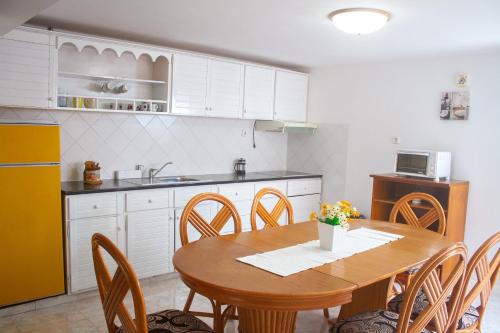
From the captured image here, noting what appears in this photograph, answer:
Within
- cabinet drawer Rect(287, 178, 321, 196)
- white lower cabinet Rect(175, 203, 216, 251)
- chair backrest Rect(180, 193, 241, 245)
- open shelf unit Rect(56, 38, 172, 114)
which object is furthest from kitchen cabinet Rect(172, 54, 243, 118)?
chair backrest Rect(180, 193, 241, 245)

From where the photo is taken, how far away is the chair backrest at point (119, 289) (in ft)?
5.04

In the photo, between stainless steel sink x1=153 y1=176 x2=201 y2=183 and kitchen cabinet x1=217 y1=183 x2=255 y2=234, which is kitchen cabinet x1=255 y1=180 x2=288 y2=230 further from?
stainless steel sink x1=153 y1=176 x2=201 y2=183

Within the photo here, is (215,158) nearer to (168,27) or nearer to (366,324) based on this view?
(168,27)

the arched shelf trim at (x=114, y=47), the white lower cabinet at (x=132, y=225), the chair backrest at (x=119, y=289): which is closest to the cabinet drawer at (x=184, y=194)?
the white lower cabinet at (x=132, y=225)

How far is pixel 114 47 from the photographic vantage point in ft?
12.0

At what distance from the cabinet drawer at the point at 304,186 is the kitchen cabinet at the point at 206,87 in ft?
3.44

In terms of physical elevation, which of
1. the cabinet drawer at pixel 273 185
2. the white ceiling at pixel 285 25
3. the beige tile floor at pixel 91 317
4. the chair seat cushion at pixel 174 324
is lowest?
the beige tile floor at pixel 91 317

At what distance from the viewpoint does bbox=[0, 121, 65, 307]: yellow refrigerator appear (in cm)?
298

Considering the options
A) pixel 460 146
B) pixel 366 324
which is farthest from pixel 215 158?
pixel 366 324

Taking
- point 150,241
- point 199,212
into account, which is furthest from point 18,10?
point 199,212

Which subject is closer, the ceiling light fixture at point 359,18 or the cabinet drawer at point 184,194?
the ceiling light fixture at point 359,18

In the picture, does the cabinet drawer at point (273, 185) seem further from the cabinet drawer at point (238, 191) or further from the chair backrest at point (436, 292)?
the chair backrest at point (436, 292)

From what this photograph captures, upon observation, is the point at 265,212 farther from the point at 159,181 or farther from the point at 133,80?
the point at 133,80

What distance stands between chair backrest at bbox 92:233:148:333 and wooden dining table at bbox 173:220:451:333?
1.04 ft
